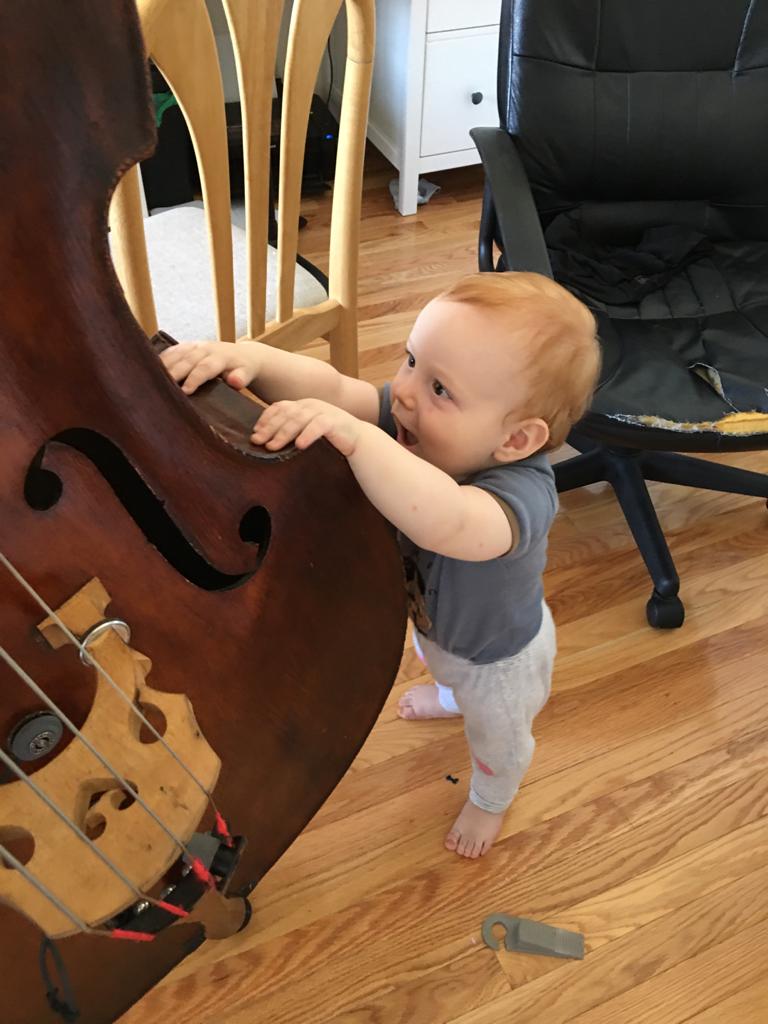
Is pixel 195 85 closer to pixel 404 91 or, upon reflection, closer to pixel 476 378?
pixel 476 378

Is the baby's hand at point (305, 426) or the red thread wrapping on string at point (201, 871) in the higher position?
the baby's hand at point (305, 426)

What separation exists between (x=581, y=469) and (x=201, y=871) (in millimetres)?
1170

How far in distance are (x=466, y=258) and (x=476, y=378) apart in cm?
163

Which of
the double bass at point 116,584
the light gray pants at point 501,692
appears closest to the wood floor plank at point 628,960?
the light gray pants at point 501,692

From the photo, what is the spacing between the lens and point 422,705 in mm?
1328

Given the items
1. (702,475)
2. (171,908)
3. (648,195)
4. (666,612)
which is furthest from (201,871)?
(648,195)

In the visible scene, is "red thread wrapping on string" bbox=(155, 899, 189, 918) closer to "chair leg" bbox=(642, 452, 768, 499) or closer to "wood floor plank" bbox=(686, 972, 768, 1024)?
"wood floor plank" bbox=(686, 972, 768, 1024)

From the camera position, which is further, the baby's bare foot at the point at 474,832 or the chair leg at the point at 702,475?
the chair leg at the point at 702,475

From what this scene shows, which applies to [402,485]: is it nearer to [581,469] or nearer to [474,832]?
[474,832]

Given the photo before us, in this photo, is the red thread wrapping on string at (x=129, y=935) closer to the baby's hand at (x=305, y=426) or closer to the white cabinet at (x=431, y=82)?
the baby's hand at (x=305, y=426)

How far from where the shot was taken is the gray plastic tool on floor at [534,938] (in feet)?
3.63

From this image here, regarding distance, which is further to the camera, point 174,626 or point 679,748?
point 679,748

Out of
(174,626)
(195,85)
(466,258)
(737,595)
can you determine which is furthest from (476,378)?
(466,258)

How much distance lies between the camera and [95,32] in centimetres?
43
